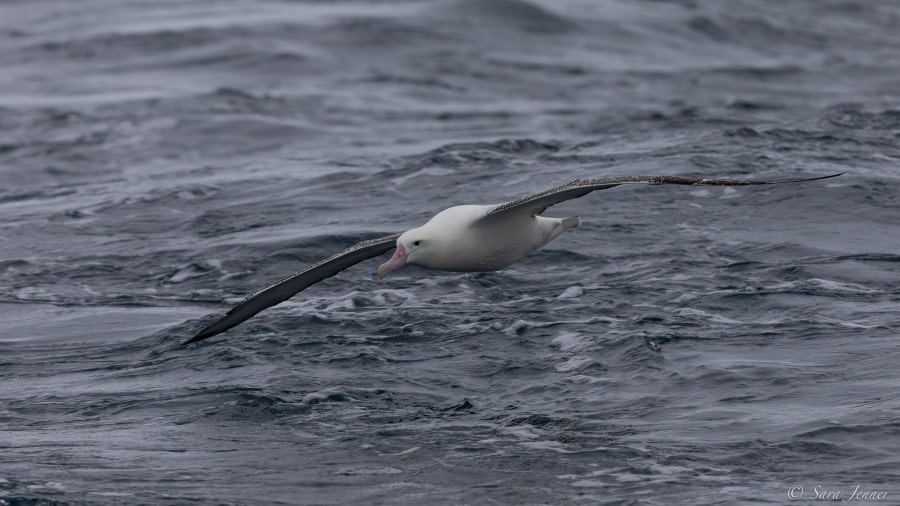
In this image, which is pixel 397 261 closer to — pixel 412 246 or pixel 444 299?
pixel 412 246

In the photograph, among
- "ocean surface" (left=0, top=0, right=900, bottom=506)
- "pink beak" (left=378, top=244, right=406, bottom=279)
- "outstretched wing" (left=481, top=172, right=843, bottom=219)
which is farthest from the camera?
"pink beak" (left=378, top=244, right=406, bottom=279)

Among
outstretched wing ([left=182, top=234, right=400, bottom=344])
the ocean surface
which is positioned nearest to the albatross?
outstretched wing ([left=182, top=234, right=400, bottom=344])

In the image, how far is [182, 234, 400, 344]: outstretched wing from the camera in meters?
13.1

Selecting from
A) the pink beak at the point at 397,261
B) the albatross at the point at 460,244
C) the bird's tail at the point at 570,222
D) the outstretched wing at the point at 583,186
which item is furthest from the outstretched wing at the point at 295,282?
the bird's tail at the point at 570,222

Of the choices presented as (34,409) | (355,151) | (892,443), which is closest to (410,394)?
(34,409)

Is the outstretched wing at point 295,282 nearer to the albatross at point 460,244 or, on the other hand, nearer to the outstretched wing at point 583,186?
the albatross at point 460,244

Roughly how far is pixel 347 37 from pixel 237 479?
29.9m

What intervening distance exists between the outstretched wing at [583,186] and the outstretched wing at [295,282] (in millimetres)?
1266

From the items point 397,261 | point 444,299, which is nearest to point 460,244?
point 397,261

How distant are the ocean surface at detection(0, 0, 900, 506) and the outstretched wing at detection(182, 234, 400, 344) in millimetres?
684

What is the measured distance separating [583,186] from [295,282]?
3.53m

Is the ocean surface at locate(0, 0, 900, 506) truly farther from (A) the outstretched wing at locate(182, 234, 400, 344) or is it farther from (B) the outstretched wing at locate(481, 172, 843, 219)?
(B) the outstretched wing at locate(481, 172, 843, 219)

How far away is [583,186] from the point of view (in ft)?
37.2

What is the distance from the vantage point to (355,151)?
26.8 m
